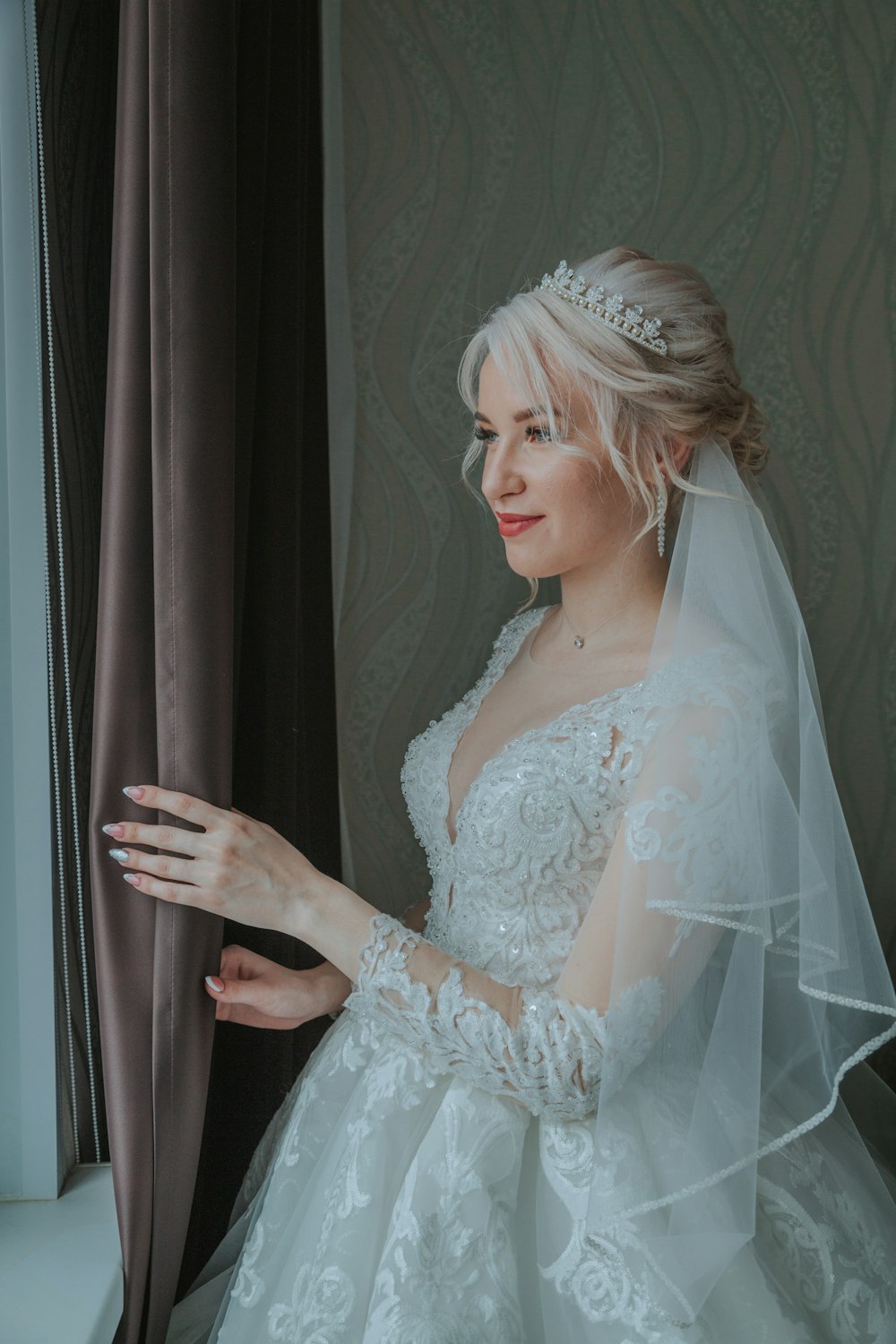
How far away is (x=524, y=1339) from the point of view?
1141 millimetres

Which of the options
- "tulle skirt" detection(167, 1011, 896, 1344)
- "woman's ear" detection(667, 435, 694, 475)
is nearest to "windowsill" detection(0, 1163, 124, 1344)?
"tulle skirt" detection(167, 1011, 896, 1344)

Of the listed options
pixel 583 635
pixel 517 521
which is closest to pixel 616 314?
pixel 517 521

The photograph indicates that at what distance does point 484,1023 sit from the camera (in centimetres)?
122

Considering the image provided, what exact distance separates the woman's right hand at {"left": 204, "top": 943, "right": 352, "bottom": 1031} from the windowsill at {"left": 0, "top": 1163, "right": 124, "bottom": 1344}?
0.27m

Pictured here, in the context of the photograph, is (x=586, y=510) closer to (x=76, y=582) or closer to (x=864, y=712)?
(x=76, y=582)

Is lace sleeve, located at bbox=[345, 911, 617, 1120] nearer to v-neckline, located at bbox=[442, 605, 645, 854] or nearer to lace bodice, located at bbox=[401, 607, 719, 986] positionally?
lace bodice, located at bbox=[401, 607, 719, 986]

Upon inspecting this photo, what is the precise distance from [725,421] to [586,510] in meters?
0.25

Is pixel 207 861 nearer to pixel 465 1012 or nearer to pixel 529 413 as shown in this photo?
pixel 465 1012

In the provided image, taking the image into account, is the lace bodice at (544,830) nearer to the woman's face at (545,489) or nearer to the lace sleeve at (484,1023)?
the lace sleeve at (484,1023)

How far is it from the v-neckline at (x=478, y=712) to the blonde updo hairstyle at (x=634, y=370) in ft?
0.82

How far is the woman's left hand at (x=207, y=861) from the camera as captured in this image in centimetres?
117

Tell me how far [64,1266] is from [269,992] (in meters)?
0.38

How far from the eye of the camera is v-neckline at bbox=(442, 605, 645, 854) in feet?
4.72

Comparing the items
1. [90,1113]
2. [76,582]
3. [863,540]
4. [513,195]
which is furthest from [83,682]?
[863,540]
